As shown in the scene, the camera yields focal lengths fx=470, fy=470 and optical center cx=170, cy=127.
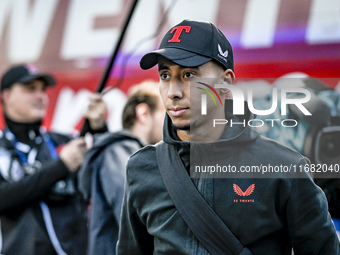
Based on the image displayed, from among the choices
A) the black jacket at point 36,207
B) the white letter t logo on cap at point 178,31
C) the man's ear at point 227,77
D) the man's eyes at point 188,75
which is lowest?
the black jacket at point 36,207

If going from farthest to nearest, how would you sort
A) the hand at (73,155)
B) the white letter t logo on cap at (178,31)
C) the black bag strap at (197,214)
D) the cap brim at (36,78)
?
the cap brim at (36,78)
the hand at (73,155)
the white letter t logo on cap at (178,31)
the black bag strap at (197,214)

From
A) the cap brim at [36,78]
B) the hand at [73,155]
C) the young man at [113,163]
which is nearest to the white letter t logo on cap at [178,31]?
the young man at [113,163]

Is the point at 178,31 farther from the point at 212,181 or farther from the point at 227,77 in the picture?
the point at 212,181

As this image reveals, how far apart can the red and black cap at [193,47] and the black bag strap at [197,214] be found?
1.08 ft

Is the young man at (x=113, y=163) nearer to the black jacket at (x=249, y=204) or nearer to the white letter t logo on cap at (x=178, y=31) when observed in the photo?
the black jacket at (x=249, y=204)

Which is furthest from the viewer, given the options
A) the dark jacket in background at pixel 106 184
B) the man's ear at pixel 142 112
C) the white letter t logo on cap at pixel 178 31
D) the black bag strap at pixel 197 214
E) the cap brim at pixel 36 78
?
the cap brim at pixel 36 78

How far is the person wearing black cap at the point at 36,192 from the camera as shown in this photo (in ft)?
8.89

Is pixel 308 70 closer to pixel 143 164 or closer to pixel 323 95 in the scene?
pixel 323 95

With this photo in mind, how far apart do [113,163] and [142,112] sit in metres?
0.41

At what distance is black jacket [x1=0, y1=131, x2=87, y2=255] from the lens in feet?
8.87

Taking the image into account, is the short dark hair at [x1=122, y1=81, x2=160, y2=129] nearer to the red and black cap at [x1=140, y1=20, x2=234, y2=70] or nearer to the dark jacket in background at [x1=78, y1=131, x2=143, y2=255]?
the dark jacket in background at [x1=78, y1=131, x2=143, y2=255]

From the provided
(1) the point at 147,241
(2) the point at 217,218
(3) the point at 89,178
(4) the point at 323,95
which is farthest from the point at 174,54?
(4) the point at 323,95

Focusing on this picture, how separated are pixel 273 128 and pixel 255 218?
1.26m

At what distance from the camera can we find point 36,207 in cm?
280
